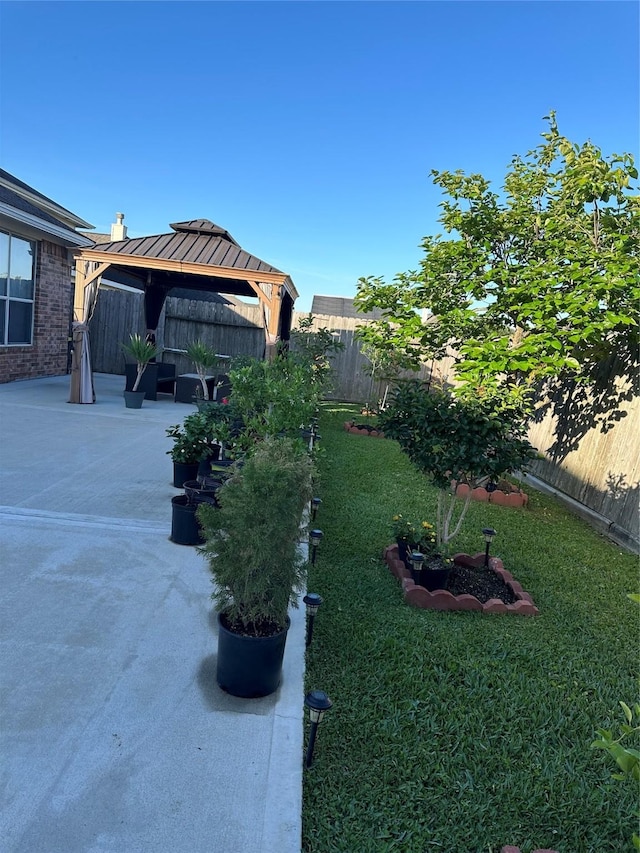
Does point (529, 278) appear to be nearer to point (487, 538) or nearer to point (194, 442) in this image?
point (487, 538)

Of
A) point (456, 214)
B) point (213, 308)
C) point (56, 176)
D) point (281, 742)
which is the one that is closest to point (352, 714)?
point (281, 742)

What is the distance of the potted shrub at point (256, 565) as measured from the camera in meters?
2.35

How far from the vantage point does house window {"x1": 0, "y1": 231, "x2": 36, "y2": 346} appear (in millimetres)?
9781

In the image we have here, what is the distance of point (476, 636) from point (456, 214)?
15.3ft

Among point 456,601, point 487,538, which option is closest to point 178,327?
point 487,538

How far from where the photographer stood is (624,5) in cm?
449

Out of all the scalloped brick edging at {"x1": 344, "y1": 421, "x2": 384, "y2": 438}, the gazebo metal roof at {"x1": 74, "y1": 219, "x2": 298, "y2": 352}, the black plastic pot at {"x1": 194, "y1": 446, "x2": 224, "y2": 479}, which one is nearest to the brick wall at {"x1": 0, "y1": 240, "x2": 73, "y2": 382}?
the gazebo metal roof at {"x1": 74, "y1": 219, "x2": 298, "y2": 352}

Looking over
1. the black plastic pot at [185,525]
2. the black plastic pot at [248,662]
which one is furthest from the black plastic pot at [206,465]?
the black plastic pot at [248,662]

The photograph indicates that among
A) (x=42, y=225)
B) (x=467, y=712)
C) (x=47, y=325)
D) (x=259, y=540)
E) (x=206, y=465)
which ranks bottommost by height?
(x=467, y=712)

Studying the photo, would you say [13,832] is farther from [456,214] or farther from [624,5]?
[624,5]

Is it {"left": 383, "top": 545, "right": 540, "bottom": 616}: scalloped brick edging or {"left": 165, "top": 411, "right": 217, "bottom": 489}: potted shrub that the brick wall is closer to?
{"left": 165, "top": 411, "right": 217, "bottom": 489}: potted shrub

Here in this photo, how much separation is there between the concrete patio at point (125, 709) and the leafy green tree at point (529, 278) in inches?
129

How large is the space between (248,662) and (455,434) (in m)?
2.06

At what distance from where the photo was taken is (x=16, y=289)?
10.2 m
